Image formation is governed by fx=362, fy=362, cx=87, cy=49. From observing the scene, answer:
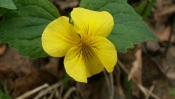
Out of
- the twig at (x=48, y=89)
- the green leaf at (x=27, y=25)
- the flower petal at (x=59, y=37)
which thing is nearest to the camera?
the flower petal at (x=59, y=37)

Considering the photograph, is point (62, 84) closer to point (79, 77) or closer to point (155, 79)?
point (155, 79)

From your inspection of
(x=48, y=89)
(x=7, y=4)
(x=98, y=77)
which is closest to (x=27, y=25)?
(x=7, y=4)

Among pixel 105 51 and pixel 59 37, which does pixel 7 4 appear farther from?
pixel 105 51

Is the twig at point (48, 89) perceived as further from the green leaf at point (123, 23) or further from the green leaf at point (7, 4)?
the green leaf at point (7, 4)

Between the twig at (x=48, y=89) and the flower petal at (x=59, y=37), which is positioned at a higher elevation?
the flower petal at (x=59, y=37)

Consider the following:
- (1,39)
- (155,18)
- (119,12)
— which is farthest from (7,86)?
(155,18)

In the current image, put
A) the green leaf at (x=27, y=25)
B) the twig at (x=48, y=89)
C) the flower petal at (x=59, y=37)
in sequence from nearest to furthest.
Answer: the flower petal at (x=59, y=37) → the green leaf at (x=27, y=25) → the twig at (x=48, y=89)

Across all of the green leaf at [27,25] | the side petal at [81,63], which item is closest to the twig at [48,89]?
the green leaf at [27,25]
